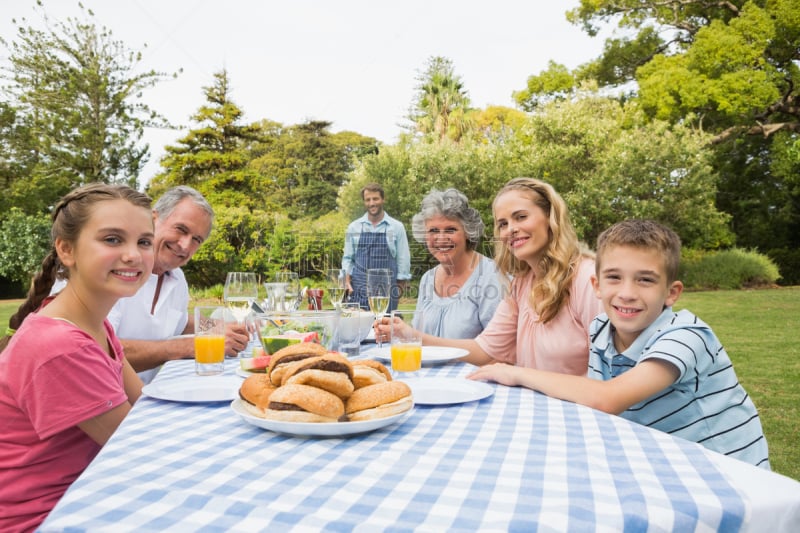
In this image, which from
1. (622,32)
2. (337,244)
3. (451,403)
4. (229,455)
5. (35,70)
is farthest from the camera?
(35,70)

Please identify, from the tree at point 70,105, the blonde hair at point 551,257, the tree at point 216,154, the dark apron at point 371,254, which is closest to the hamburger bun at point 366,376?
the blonde hair at point 551,257

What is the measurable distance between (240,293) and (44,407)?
135 centimetres

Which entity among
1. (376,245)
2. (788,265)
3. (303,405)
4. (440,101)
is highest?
(440,101)

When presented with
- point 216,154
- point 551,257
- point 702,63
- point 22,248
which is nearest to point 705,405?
point 551,257

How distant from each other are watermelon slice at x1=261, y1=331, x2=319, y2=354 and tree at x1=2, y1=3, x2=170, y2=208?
854 inches

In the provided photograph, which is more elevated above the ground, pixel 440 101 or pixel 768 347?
pixel 440 101

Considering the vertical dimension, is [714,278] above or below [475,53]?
below

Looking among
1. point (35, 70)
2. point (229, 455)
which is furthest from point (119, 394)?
point (35, 70)

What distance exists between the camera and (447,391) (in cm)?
175

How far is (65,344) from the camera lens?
1.46 metres

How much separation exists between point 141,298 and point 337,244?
1119 centimetres

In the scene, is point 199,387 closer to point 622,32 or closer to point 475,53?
point 622,32

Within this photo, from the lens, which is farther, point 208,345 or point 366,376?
point 208,345

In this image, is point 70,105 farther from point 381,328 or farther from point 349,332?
point 349,332
